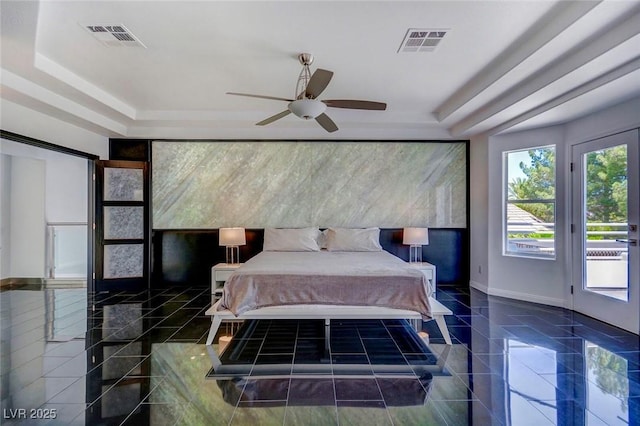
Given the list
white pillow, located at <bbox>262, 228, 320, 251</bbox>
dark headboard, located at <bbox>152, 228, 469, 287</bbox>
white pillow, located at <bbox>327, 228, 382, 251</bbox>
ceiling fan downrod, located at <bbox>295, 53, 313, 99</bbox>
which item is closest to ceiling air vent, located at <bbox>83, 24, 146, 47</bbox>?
ceiling fan downrod, located at <bbox>295, 53, 313, 99</bbox>

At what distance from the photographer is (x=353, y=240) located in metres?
5.20

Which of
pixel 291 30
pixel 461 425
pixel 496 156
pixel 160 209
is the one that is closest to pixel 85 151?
pixel 160 209

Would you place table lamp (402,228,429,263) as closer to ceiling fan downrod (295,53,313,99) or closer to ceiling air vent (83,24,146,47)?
ceiling fan downrod (295,53,313,99)

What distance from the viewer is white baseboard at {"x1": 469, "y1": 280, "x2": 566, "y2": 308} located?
4520 mm

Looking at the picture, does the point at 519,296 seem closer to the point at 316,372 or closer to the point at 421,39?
the point at 316,372

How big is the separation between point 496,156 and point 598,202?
4.94 feet

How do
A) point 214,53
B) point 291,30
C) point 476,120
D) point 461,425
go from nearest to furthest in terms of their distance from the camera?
point 461,425 < point 291,30 < point 214,53 < point 476,120

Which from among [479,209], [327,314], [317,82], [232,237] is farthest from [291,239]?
[479,209]

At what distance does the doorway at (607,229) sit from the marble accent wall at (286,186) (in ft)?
6.68

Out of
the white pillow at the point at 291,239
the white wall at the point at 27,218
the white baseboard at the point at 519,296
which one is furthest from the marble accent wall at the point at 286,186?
the white wall at the point at 27,218

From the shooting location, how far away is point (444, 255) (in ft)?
19.0

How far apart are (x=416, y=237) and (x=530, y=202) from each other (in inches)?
67.5

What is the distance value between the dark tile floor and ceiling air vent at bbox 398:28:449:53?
285cm

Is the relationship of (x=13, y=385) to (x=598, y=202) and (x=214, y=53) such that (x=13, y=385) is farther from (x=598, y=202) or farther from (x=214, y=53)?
(x=598, y=202)
